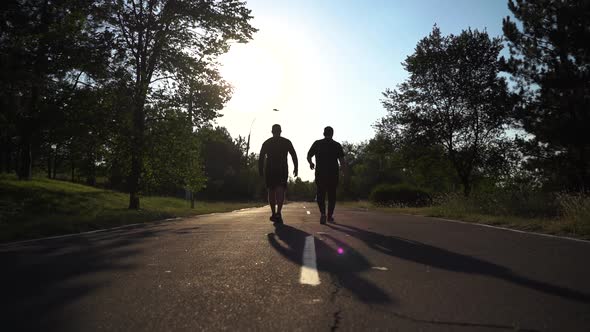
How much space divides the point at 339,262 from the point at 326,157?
19.8 feet

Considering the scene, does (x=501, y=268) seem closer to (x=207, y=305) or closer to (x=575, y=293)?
(x=575, y=293)

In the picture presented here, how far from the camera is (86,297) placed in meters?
3.71

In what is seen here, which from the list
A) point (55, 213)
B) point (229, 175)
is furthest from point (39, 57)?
point (229, 175)

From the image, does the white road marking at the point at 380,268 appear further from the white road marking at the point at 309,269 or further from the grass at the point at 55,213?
the grass at the point at 55,213

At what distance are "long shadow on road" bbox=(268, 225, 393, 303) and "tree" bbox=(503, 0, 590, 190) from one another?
19.2 metres

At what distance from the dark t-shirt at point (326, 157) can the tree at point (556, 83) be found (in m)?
16.0

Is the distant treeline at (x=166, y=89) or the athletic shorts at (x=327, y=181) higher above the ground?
the distant treeline at (x=166, y=89)

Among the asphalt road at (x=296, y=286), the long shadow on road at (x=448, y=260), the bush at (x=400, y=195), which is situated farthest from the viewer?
the bush at (x=400, y=195)

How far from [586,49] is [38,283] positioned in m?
24.9

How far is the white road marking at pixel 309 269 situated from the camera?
13.9 ft

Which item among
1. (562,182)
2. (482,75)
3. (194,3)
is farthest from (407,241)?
(482,75)

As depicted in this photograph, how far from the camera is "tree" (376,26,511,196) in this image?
104 feet

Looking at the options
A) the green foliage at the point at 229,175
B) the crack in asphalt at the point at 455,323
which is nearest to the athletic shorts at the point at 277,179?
the crack in asphalt at the point at 455,323

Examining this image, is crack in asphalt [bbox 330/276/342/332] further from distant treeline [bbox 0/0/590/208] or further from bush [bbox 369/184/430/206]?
bush [bbox 369/184/430/206]
